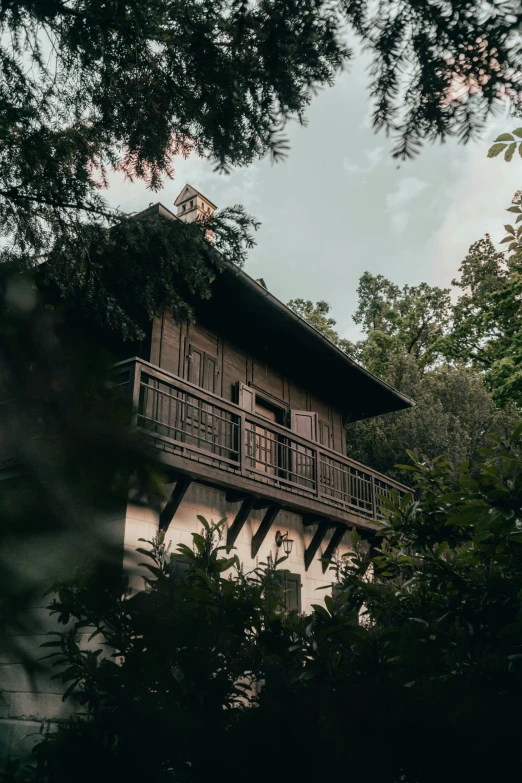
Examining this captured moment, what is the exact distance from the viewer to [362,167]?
69.3 inches

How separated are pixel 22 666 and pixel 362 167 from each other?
146 cm

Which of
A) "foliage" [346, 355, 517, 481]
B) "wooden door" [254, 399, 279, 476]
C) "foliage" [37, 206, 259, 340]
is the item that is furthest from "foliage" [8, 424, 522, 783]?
"foliage" [346, 355, 517, 481]

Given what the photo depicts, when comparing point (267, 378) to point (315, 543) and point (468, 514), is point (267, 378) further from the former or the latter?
Result: point (468, 514)

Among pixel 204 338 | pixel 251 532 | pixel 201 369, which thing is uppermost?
pixel 204 338

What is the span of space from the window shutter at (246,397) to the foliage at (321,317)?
669 inches

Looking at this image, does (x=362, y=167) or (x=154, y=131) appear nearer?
(x=362, y=167)

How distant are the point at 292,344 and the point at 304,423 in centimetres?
166

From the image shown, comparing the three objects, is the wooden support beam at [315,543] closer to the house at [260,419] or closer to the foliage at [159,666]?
the house at [260,419]

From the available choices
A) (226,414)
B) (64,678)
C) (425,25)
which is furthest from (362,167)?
(226,414)

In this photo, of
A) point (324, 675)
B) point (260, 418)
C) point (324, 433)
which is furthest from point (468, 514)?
point (324, 433)

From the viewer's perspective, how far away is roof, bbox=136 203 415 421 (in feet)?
34.9

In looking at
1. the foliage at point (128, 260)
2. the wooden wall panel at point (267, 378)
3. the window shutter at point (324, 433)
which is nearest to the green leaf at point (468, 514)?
the foliage at point (128, 260)

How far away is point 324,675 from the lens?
2455 mm

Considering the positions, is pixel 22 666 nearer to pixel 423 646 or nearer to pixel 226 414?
pixel 423 646
